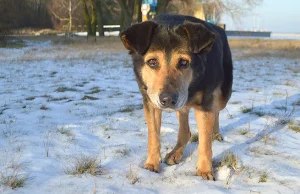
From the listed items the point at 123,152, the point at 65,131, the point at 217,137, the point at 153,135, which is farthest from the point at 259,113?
the point at 65,131

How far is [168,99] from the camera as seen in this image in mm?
2889

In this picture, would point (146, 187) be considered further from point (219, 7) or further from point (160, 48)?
point (219, 7)

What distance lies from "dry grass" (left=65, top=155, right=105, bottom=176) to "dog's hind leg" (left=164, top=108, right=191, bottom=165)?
2.47 feet

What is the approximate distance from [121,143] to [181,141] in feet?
2.32

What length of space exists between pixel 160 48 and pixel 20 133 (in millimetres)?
2141

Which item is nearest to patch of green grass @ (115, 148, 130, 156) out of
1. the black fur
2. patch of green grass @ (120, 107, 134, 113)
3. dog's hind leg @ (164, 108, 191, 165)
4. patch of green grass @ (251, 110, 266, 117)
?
dog's hind leg @ (164, 108, 191, 165)

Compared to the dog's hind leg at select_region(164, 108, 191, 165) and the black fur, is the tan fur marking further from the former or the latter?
the dog's hind leg at select_region(164, 108, 191, 165)

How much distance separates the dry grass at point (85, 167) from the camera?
3.05 meters

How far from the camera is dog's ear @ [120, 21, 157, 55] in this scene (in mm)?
3194

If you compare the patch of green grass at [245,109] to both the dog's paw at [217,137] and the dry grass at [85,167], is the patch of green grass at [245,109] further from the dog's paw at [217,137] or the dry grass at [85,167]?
the dry grass at [85,167]

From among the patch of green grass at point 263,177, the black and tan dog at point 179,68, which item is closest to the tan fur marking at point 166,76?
the black and tan dog at point 179,68

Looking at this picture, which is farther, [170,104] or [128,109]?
[128,109]

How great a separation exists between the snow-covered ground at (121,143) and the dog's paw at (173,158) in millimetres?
63

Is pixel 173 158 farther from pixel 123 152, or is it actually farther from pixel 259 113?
pixel 259 113
